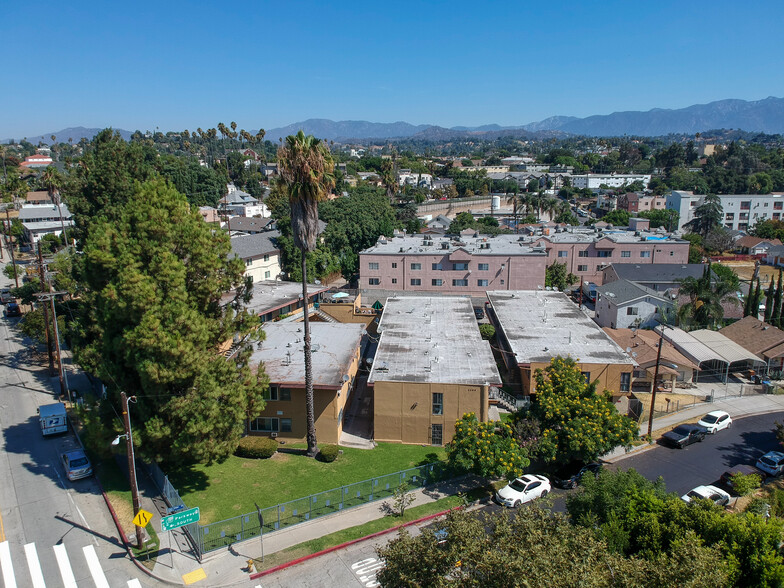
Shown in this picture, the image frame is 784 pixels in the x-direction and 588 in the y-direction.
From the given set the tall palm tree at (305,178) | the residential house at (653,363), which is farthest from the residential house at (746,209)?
the tall palm tree at (305,178)

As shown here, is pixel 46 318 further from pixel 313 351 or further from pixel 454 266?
pixel 454 266

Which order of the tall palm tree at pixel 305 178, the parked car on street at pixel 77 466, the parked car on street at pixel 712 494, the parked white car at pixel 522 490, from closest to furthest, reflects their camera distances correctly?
1. the parked white car at pixel 522 490
2. the parked car on street at pixel 77 466
3. the tall palm tree at pixel 305 178
4. the parked car on street at pixel 712 494

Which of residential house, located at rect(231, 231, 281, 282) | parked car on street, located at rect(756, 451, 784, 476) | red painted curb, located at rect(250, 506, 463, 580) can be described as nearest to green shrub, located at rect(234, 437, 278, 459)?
red painted curb, located at rect(250, 506, 463, 580)

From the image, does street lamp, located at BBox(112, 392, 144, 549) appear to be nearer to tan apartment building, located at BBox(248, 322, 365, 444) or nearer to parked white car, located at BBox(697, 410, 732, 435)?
tan apartment building, located at BBox(248, 322, 365, 444)

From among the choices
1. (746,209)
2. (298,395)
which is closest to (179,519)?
(298,395)

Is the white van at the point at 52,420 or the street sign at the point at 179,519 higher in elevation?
the street sign at the point at 179,519

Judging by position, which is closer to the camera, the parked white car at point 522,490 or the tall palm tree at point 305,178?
the parked white car at point 522,490

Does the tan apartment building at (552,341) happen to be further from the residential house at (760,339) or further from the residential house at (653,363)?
the residential house at (760,339)
